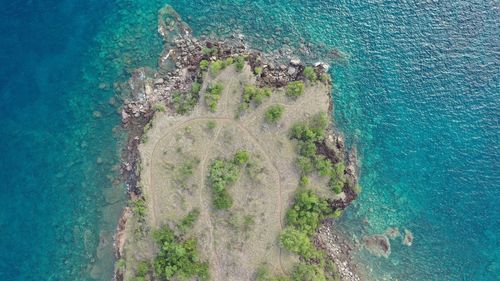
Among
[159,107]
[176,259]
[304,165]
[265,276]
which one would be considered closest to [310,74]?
[304,165]

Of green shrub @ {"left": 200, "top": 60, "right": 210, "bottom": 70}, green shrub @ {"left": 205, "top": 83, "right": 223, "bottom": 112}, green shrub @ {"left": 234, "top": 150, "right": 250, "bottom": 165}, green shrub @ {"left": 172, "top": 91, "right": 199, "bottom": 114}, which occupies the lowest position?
green shrub @ {"left": 234, "top": 150, "right": 250, "bottom": 165}

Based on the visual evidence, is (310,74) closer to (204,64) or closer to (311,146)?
(311,146)

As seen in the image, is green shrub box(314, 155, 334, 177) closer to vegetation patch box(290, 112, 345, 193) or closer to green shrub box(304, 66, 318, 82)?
vegetation patch box(290, 112, 345, 193)

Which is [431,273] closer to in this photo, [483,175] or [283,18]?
[483,175]

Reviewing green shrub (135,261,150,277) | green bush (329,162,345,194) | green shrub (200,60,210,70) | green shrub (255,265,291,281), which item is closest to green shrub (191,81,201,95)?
green shrub (200,60,210,70)

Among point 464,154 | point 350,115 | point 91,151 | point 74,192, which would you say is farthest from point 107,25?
point 464,154
